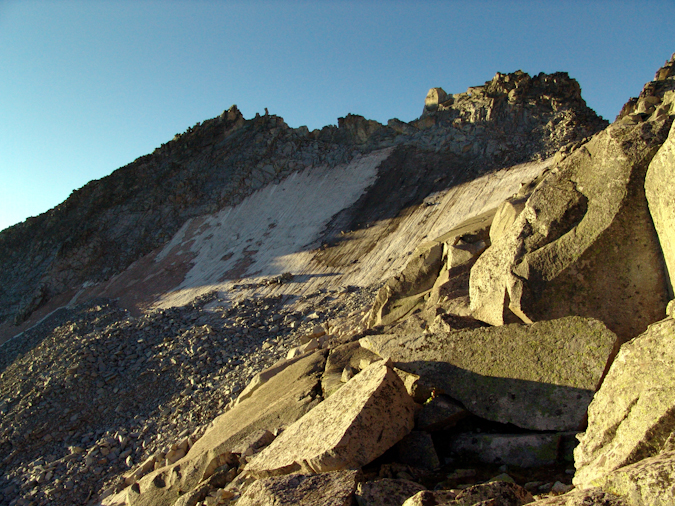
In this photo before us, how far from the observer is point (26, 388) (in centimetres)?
1327

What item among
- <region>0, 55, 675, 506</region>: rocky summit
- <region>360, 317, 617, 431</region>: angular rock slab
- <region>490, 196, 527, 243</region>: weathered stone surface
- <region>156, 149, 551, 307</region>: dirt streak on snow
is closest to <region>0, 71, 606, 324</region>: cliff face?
<region>0, 55, 675, 506</region>: rocky summit

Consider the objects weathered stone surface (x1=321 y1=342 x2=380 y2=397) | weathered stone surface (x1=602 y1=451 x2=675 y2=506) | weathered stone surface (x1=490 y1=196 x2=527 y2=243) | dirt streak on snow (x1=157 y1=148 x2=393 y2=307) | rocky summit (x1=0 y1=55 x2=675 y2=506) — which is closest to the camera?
weathered stone surface (x1=602 y1=451 x2=675 y2=506)

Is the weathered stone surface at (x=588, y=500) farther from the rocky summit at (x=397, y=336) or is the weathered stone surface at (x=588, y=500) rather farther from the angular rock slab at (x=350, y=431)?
the angular rock slab at (x=350, y=431)

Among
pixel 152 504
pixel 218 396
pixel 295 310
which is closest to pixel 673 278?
pixel 152 504

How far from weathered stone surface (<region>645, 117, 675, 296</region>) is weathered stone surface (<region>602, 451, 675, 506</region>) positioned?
2.59m

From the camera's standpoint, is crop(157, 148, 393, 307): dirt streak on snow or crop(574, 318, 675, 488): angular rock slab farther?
crop(157, 148, 393, 307): dirt streak on snow

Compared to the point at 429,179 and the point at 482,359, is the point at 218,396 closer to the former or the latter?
the point at 482,359

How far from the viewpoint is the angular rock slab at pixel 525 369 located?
4.22m

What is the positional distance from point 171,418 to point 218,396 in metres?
1.18

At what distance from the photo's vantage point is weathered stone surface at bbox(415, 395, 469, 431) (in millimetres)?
4605

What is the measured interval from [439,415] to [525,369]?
0.94 m

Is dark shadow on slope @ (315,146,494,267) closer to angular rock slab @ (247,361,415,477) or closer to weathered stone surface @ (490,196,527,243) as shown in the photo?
weathered stone surface @ (490,196,527,243)

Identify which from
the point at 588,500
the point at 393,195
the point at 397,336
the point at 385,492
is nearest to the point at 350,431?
the point at 385,492

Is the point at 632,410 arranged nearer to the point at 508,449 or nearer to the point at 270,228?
the point at 508,449
